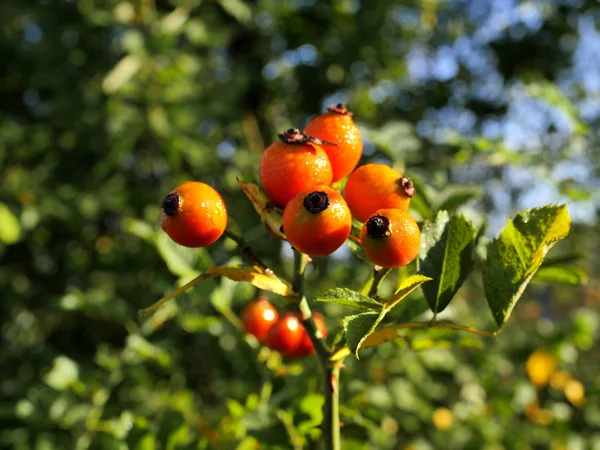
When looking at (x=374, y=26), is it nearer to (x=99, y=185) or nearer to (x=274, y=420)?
(x=99, y=185)

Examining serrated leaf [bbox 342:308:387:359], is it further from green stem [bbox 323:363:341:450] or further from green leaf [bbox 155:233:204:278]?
green leaf [bbox 155:233:204:278]

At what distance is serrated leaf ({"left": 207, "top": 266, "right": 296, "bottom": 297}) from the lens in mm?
716

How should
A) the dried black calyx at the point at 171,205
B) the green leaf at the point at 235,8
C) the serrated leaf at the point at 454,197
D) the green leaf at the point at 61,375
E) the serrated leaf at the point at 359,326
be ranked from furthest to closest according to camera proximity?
the green leaf at the point at 235,8
the green leaf at the point at 61,375
the serrated leaf at the point at 454,197
the dried black calyx at the point at 171,205
the serrated leaf at the point at 359,326

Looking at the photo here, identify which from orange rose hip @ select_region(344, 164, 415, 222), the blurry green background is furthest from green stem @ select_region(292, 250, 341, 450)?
the blurry green background

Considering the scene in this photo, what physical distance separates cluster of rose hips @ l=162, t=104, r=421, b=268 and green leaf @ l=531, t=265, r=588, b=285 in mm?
343

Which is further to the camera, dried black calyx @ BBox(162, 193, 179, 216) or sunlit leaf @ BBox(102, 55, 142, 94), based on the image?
sunlit leaf @ BBox(102, 55, 142, 94)

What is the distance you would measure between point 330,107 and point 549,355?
1.75m

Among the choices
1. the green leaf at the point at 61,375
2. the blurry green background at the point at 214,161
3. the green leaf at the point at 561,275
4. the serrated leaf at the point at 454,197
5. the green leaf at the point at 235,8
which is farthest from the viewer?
the green leaf at the point at 235,8

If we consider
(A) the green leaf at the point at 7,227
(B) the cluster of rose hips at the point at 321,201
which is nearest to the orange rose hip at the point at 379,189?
(B) the cluster of rose hips at the point at 321,201

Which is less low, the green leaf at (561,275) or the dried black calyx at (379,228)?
the dried black calyx at (379,228)

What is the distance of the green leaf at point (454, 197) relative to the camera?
1.10 metres

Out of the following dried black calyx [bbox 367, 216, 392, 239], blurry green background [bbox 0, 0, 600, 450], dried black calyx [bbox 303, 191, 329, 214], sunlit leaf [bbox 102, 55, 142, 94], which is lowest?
blurry green background [bbox 0, 0, 600, 450]

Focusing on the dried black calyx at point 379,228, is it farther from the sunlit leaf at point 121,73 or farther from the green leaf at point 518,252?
the sunlit leaf at point 121,73

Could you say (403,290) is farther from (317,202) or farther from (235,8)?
(235,8)
